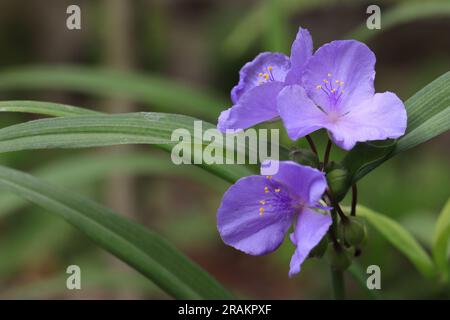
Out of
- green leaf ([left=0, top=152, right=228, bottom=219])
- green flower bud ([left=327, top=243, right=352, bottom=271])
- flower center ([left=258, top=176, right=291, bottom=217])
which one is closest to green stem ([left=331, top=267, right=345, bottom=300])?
green flower bud ([left=327, top=243, right=352, bottom=271])

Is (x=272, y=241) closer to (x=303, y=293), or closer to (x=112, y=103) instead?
(x=303, y=293)

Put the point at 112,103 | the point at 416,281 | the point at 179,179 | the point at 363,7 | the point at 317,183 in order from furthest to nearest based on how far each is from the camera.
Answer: the point at 363,7 → the point at 179,179 → the point at 112,103 → the point at 416,281 → the point at 317,183

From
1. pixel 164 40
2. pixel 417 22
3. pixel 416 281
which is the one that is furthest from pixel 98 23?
pixel 416 281

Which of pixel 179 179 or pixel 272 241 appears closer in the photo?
pixel 272 241

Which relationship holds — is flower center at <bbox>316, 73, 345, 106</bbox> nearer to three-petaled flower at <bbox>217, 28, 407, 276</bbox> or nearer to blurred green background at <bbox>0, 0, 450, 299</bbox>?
three-petaled flower at <bbox>217, 28, 407, 276</bbox>

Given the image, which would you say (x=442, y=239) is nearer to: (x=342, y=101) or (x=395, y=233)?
(x=395, y=233)

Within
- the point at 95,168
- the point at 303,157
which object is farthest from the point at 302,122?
the point at 95,168
